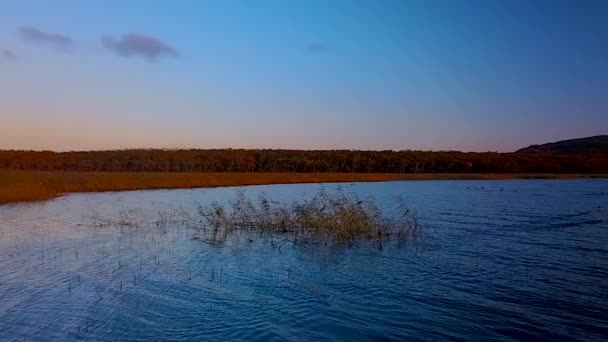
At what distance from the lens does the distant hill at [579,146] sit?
147m

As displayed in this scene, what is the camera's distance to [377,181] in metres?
73.8

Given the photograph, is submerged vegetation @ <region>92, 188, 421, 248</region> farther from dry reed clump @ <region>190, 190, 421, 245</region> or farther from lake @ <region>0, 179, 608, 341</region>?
lake @ <region>0, 179, 608, 341</region>

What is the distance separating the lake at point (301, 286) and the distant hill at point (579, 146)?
138 m

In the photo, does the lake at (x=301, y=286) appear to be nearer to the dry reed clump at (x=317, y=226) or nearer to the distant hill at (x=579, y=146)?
the dry reed clump at (x=317, y=226)

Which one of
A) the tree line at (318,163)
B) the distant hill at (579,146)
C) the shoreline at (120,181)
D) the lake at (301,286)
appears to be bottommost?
the lake at (301,286)

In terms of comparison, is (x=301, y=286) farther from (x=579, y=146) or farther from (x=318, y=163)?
(x=579, y=146)

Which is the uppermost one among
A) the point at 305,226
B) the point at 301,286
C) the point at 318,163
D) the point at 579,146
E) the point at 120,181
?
the point at 579,146

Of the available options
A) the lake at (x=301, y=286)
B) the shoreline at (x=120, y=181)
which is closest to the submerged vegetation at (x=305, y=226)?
the lake at (x=301, y=286)

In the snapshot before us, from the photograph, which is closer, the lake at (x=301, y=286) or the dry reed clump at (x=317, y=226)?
the lake at (x=301, y=286)

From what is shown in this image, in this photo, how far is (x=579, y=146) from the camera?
161625 mm

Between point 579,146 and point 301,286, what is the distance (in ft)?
555

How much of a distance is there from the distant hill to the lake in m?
138

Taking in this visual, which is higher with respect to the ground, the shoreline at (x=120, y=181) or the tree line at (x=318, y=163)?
the tree line at (x=318, y=163)

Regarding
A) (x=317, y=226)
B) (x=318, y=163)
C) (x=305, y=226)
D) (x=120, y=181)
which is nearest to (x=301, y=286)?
(x=317, y=226)
